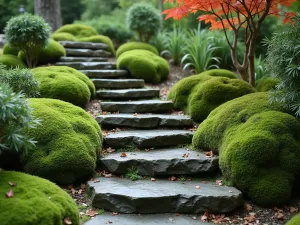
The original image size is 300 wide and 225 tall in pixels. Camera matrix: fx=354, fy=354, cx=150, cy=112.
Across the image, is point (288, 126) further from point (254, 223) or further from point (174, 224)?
point (174, 224)

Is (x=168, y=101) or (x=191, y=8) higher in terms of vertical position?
(x=191, y=8)

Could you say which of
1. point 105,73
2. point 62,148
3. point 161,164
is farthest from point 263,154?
point 105,73

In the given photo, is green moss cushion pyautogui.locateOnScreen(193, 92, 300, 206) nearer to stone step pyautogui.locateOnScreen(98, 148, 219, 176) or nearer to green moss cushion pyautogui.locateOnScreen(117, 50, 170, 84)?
stone step pyautogui.locateOnScreen(98, 148, 219, 176)

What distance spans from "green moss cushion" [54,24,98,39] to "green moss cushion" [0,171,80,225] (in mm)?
8288

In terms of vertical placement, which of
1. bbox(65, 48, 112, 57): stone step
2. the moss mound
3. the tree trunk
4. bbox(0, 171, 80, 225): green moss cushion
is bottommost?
bbox(0, 171, 80, 225): green moss cushion

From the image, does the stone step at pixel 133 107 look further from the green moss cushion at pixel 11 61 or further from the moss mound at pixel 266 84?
the green moss cushion at pixel 11 61

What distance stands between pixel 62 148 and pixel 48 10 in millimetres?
7685

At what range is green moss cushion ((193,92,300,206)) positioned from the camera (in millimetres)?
4330

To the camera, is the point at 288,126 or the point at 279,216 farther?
the point at 288,126

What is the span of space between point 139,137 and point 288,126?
2151 millimetres

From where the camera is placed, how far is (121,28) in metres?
12.3

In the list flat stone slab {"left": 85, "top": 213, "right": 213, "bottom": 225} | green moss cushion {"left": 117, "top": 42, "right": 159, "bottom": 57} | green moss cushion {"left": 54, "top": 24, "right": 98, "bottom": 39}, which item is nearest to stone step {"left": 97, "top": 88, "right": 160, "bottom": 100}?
green moss cushion {"left": 117, "top": 42, "right": 159, "bottom": 57}

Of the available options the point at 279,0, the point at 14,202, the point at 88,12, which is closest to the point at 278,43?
the point at 279,0

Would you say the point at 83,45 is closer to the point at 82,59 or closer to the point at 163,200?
the point at 82,59
